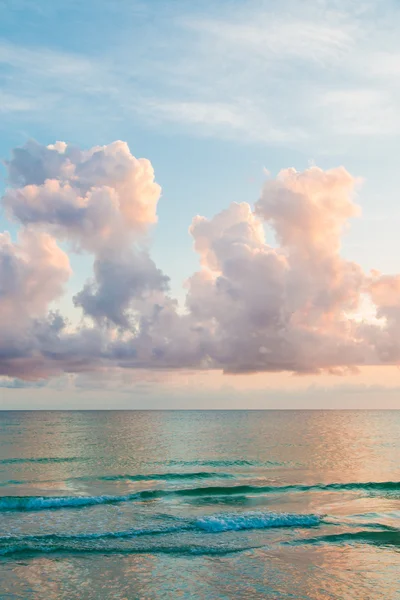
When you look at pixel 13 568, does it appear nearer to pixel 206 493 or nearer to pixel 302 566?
pixel 302 566

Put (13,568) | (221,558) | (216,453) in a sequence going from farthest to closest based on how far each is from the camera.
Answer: (216,453) → (221,558) → (13,568)

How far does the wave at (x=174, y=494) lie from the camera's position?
35.2 m

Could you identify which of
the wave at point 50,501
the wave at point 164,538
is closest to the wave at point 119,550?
the wave at point 164,538

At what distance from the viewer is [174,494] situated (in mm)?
41219

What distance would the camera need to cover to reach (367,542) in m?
26.7

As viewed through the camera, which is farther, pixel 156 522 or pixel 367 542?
pixel 156 522

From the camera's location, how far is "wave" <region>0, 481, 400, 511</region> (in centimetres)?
3519

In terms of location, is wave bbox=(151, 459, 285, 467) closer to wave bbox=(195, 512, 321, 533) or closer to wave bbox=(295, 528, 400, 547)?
wave bbox=(195, 512, 321, 533)

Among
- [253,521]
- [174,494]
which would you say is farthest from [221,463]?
[253,521]

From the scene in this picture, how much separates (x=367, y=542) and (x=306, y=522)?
14.6 feet

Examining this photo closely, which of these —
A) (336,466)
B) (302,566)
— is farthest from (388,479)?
(302,566)

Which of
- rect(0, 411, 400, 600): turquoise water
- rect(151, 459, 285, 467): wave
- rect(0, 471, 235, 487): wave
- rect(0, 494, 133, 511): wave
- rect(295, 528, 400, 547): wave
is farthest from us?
rect(151, 459, 285, 467): wave

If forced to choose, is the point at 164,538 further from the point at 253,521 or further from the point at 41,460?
the point at 41,460

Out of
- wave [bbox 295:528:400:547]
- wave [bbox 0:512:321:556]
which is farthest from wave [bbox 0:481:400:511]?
wave [bbox 295:528:400:547]
